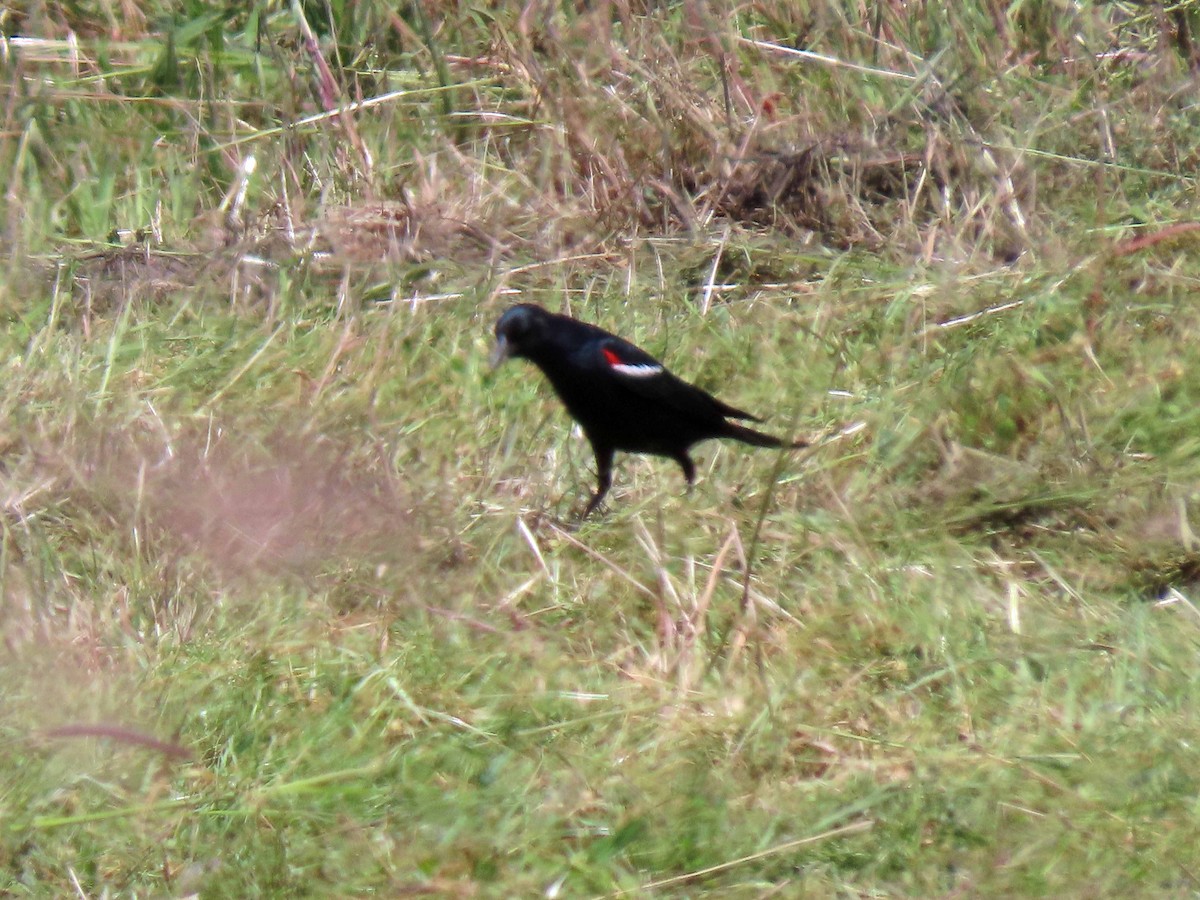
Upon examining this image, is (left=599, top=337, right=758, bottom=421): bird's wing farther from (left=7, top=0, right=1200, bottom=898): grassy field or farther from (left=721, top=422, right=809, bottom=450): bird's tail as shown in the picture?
(left=7, top=0, right=1200, bottom=898): grassy field

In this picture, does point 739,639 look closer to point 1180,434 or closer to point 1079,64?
point 1180,434

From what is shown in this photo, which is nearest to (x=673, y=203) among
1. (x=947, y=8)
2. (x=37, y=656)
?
(x=947, y=8)

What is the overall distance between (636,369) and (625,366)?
3cm

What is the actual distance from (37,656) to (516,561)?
3.69 feet

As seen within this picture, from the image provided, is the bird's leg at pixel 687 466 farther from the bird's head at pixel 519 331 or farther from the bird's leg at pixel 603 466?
the bird's head at pixel 519 331

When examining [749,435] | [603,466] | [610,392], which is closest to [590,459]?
[603,466]

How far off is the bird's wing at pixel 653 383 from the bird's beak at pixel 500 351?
251mm

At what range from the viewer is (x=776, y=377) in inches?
181

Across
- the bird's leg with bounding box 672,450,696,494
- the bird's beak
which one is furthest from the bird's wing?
the bird's beak

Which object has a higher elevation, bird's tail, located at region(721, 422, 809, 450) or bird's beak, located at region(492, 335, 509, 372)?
bird's beak, located at region(492, 335, 509, 372)

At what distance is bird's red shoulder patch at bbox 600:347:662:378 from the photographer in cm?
418

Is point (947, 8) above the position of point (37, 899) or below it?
above

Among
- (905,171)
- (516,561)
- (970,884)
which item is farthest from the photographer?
(905,171)

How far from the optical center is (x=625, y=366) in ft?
13.8
